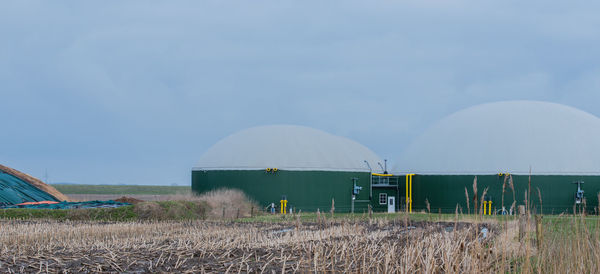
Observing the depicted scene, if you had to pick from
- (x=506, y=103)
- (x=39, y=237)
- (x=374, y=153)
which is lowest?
(x=39, y=237)

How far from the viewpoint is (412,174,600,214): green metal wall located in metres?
36.1

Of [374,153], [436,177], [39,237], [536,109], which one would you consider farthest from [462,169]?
[39,237]

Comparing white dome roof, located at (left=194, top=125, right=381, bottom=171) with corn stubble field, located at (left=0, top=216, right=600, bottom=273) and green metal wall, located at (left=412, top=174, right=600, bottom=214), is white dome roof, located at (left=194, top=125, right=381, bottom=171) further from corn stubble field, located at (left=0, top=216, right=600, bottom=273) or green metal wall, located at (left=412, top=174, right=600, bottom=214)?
corn stubble field, located at (left=0, top=216, right=600, bottom=273)

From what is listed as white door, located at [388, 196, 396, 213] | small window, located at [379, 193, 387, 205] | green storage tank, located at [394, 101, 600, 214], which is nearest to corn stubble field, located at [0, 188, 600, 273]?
green storage tank, located at [394, 101, 600, 214]

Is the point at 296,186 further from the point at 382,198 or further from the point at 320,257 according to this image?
the point at 320,257

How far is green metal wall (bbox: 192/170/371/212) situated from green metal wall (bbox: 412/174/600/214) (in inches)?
179

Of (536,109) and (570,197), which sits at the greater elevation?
(536,109)

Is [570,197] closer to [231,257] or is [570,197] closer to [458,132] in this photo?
[458,132]

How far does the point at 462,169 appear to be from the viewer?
124 feet

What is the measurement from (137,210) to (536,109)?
2747 centimetres

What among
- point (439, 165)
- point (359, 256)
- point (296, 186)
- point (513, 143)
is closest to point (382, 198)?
point (439, 165)

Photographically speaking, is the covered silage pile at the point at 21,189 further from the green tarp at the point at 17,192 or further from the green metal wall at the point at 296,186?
the green metal wall at the point at 296,186

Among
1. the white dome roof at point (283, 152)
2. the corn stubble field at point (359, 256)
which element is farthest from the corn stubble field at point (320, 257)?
the white dome roof at point (283, 152)

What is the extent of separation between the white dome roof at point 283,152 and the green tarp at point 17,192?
36.7ft
